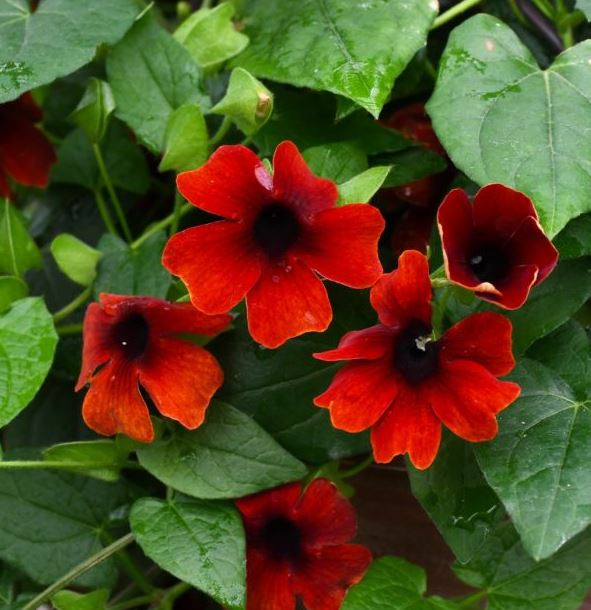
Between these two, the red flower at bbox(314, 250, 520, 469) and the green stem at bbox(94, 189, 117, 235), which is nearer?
the red flower at bbox(314, 250, 520, 469)

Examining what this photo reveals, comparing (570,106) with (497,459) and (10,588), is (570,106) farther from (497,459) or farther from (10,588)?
(10,588)

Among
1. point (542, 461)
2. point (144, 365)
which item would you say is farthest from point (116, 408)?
point (542, 461)

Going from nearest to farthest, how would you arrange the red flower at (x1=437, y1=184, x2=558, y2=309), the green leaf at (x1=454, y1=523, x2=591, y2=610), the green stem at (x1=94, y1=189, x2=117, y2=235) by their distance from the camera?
the red flower at (x1=437, y1=184, x2=558, y2=309)
the green leaf at (x1=454, y1=523, x2=591, y2=610)
the green stem at (x1=94, y1=189, x2=117, y2=235)

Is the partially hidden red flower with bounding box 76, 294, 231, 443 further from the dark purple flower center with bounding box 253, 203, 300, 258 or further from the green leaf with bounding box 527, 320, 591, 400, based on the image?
the green leaf with bounding box 527, 320, 591, 400

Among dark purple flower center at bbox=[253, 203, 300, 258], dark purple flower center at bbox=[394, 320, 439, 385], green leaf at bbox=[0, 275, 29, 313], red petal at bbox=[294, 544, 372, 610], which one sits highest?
dark purple flower center at bbox=[253, 203, 300, 258]

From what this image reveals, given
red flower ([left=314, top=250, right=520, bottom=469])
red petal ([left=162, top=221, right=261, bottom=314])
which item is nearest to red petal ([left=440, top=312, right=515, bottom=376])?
red flower ([left=314, top=250, right=520, bottom=469])

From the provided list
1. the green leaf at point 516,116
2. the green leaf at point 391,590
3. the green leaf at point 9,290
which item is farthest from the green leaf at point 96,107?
the green leaf at point 391,590

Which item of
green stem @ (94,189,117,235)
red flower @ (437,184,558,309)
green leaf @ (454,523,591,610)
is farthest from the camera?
green stem @ (94,189,117,235)
